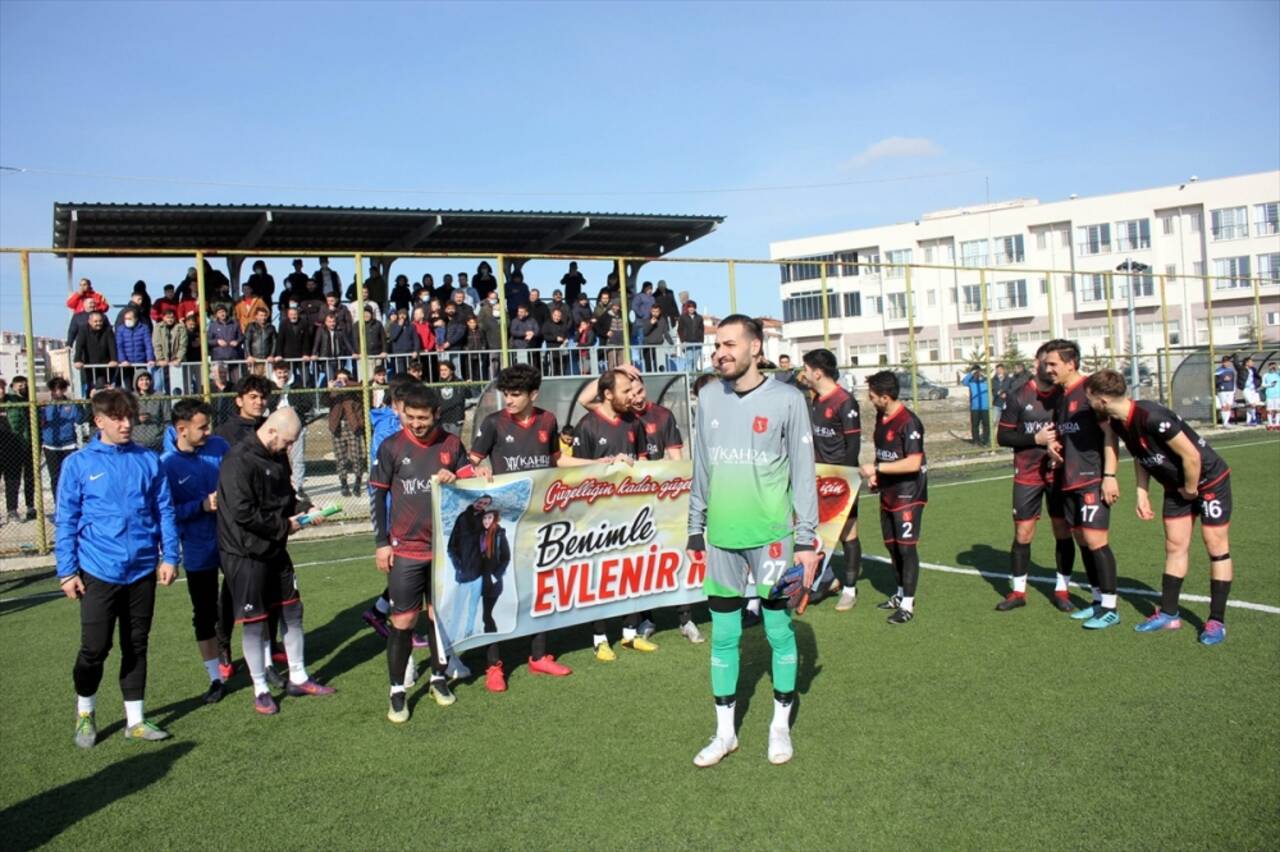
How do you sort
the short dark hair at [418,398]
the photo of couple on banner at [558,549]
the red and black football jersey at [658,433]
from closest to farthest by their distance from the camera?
the short dark hair at [418,398], the photo of couple on banner at [558,549], the red and black football jersey at [658,433]

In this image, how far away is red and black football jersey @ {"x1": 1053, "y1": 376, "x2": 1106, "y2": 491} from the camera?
7383mm

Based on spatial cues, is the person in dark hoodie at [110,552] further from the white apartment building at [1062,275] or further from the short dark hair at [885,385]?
the white apartment building at [1062,275]

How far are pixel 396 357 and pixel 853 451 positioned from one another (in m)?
8.52

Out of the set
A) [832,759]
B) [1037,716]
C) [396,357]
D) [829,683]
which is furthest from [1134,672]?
[396,357]

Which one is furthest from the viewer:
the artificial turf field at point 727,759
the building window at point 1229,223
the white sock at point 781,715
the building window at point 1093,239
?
the building window at point 1093,239

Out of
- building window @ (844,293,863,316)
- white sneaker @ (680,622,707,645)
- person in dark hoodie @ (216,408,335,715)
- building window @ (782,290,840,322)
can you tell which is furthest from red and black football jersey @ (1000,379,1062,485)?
building window @ (844,293,863,316)

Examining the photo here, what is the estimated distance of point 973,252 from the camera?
241 ft

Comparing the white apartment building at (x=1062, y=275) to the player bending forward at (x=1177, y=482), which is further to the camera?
the white apartment building at (x=1062, y=275)

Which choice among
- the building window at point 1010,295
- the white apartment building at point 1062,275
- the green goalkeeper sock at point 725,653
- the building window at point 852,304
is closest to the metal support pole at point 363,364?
the green goalkeeper sock at point 725,653

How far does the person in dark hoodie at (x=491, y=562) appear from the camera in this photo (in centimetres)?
645

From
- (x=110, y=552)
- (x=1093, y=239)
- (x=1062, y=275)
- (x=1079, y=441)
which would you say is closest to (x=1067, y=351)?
(x=1079, y=441)

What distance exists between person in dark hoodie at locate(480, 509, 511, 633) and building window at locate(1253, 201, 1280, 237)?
69.3 meters

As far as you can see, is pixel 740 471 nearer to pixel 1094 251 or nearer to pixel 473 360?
pixel 473 360

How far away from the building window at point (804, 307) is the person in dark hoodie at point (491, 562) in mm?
59763
